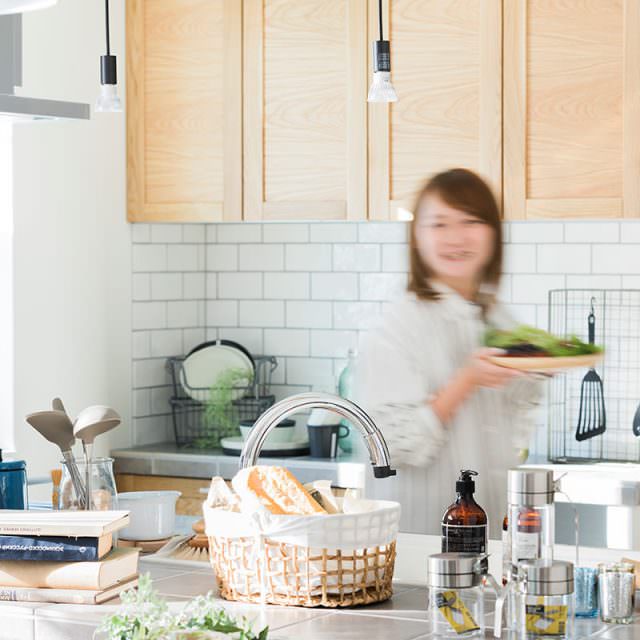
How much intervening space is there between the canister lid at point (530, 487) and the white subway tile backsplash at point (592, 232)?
278cm

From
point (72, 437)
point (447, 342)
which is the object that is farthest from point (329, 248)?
point (72, 437)

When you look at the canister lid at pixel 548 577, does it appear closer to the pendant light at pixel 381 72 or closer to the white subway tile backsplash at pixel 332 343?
the pendant light at pixel 381 72

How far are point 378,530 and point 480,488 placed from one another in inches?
46.1

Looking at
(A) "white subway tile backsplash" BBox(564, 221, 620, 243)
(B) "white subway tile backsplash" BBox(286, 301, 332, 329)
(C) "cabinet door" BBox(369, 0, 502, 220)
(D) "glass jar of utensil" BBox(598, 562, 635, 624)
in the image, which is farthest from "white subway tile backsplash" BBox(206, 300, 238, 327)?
(D) "glass jar of utensil" BBox(598, 562, 635, 624)

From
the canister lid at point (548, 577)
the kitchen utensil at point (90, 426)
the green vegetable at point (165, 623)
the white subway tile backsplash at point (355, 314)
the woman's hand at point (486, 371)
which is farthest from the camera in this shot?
the white subway tile backsplash at point (355, 314)

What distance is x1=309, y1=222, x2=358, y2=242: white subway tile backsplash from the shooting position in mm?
5320

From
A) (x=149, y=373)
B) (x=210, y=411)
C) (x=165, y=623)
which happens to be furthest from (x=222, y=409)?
(x=165, y=623)

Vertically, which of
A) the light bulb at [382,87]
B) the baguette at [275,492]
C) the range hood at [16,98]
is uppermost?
the light bulb at [382,87]

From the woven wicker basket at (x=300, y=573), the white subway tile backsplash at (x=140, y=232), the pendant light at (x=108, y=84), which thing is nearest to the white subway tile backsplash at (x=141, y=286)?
the white subway tile backsplash at (x=140, y=232)

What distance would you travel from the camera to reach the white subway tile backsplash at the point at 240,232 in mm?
5527

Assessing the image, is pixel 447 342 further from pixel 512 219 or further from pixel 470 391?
pixel 512 219

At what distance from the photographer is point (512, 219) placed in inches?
180

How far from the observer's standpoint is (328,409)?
2564mm

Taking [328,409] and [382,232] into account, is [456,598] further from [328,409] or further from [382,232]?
[382,232]
